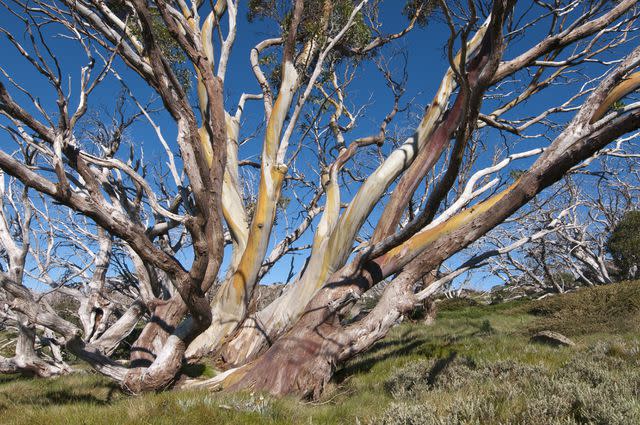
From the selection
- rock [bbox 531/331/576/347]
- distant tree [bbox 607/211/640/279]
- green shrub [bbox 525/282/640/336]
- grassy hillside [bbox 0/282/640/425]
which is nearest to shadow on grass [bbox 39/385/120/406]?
grassy hillside [bbox 0/282/640/425]

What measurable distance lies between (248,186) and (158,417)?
881cm

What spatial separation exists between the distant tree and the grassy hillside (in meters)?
13.0

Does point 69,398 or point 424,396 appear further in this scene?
point 69,398

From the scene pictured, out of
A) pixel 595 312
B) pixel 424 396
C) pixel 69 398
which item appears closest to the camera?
pixel 424 396

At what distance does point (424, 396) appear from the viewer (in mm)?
3537

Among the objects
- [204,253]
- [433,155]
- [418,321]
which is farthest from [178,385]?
[418,321]

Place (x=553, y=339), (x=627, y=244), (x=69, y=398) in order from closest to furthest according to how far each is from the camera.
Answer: (x=69, y=398) < (x=553, y=339) < (x=627, y=244)

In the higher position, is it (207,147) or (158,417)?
(207,147)

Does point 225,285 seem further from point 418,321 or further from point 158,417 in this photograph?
point 418,321

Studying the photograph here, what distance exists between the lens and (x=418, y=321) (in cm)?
1279

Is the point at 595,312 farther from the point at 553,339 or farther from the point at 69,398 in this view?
the point at 69,398

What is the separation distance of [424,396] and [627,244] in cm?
1765

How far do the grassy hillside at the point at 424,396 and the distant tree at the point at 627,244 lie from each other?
Answer: 514 inches

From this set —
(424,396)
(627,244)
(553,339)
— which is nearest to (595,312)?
(553,339)
